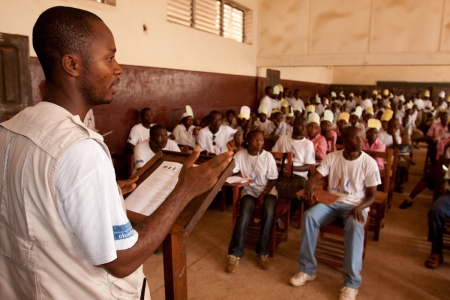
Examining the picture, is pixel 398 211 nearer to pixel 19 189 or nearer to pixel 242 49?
pixel 19 189

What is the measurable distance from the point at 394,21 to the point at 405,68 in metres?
8.56

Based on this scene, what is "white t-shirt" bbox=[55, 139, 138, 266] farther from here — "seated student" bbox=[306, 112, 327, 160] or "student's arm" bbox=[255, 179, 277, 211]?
"seated student" bbox=[306, 112, 327, 160]

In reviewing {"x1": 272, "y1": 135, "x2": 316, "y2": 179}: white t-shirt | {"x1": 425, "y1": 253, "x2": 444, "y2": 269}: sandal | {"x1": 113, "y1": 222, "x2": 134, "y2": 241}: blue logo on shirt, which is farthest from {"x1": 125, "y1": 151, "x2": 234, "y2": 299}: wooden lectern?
{"x1": 272, "y1": 135, "x2": 316, "y2": 179}: white t-shirt

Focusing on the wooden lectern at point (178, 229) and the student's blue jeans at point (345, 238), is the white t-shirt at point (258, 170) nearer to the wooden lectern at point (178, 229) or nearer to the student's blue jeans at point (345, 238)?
the student's blue jeans at point (345, 238)

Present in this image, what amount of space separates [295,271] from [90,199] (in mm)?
2790

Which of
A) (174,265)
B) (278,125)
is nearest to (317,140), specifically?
(278,125)

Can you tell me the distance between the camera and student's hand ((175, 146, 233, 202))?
103cm

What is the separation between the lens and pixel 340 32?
7883mm

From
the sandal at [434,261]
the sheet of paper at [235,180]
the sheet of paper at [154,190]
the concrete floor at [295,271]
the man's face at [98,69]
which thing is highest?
the man's face at [98,69]

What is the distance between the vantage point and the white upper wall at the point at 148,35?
12.8 ft

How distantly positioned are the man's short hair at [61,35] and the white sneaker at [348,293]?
2.66m

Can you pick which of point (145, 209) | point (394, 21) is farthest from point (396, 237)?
point (394, 21)

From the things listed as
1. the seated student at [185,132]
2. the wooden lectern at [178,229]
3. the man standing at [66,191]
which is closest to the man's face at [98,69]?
the man standing at [66,191]

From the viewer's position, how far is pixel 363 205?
2.94 m
